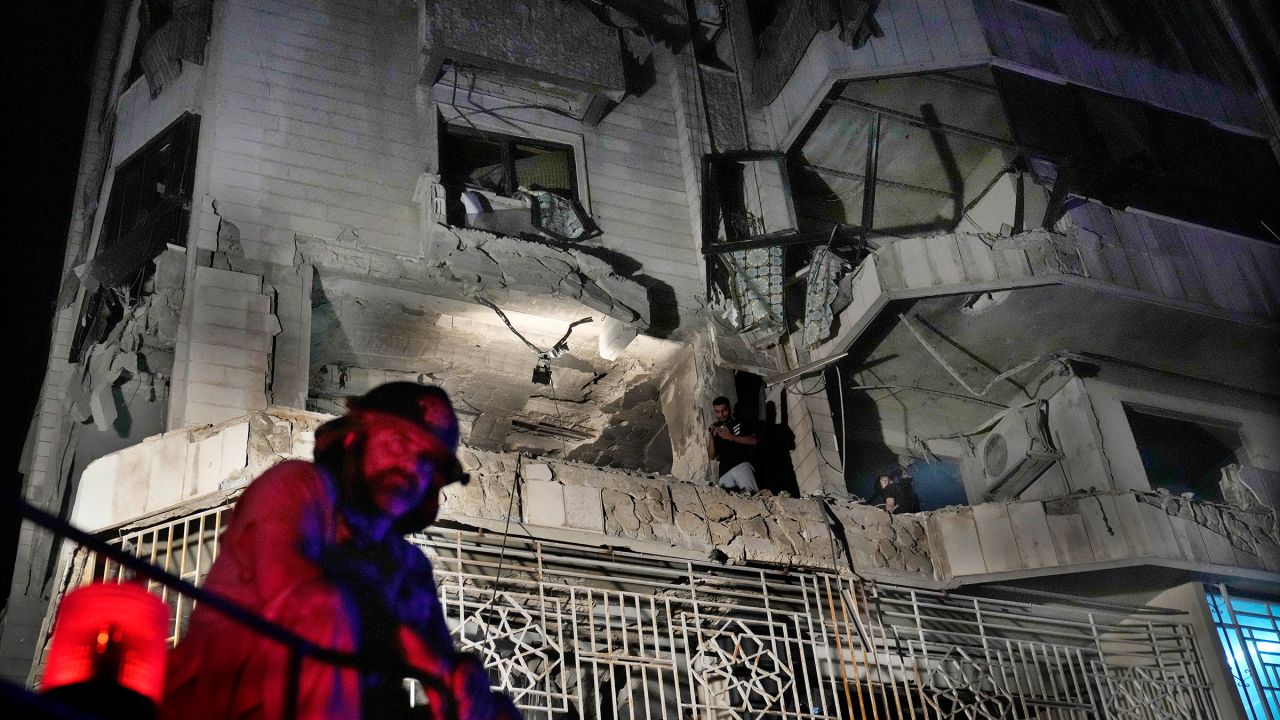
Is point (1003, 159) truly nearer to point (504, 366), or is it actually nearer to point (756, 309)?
point (756, 309)

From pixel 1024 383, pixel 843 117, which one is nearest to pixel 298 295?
pixel 843 117

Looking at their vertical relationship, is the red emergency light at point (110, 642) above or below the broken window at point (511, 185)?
below

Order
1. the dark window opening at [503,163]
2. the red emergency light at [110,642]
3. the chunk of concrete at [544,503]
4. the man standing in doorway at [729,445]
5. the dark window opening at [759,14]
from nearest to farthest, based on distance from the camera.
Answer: the red emergency light at [110,642]
the chunk of concrete at [544,503]
the man standing in doorway at [729,445]
the dark window opening at [503,163]
the dark window opening at [759,14]

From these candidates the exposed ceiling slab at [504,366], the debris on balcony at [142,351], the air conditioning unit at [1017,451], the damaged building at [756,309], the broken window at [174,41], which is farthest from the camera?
the air conditioning unit at [1017,451]

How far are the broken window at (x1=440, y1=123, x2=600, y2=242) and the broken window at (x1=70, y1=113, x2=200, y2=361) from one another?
10.7 ft

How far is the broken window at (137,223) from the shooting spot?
13.8m

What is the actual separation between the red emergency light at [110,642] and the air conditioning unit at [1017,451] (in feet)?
44.9

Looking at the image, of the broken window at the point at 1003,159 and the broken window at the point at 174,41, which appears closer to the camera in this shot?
the broken window at the point at 174,41

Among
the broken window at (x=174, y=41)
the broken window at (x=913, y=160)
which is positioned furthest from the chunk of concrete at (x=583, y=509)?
the broken window at (x=174, y=41)

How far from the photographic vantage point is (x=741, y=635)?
11.1m

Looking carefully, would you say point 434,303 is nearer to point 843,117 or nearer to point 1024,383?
point 843,117

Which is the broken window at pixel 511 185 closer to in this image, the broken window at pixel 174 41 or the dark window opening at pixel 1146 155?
the broken window at pixel 174 41

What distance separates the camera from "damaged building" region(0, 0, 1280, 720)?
12469mm

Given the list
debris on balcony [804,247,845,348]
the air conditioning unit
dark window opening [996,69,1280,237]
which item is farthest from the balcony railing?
dark window opening [996,69,1280,237]
